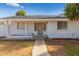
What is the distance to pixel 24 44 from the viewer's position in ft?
23.0

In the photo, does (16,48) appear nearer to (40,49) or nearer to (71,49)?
(40,49)

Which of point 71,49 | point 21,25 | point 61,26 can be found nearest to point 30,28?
point 21,25

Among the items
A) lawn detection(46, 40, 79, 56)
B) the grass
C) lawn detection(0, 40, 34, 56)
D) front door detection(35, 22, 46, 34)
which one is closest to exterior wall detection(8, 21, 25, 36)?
lawn detection(0, 40, 34, 56)

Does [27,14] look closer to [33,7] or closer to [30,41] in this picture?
[33,7]

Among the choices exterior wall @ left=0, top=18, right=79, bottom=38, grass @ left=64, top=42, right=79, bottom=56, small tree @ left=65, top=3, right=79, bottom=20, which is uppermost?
small tree @ left=65, top=3, right=79, bottom=20

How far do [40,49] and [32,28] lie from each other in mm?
1048

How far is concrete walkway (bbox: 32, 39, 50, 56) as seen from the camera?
6670mm

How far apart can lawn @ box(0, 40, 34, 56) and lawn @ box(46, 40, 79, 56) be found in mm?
594

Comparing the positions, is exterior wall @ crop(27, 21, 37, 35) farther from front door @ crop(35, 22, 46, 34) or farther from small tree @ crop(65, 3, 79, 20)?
small tree @ crop(65, 3, 79, 20)

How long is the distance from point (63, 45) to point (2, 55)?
1.76 meters

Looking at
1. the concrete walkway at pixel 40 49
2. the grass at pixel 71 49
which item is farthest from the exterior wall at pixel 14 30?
the grass at pixel 71 49

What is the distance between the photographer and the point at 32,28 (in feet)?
25.7

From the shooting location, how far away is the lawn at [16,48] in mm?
6628

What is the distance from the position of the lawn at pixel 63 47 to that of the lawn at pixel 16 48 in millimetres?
594
